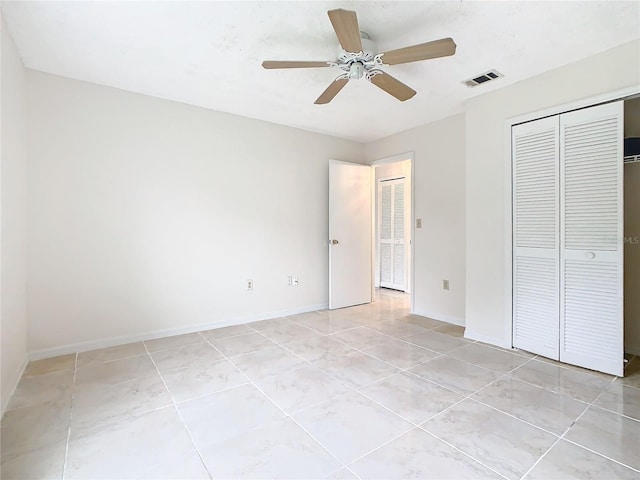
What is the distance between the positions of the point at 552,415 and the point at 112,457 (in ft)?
7.88

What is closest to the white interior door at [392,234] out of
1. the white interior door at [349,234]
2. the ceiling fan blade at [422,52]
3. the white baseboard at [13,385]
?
the white interior door at [349,234]

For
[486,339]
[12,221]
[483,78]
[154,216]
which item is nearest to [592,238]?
[486,339]

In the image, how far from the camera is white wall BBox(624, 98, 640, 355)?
282cm

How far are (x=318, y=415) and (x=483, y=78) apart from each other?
298 centimetres

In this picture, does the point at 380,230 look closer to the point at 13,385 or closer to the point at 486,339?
the point at 486,339

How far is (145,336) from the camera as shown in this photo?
10.4ft

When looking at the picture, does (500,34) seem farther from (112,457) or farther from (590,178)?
(112,457)

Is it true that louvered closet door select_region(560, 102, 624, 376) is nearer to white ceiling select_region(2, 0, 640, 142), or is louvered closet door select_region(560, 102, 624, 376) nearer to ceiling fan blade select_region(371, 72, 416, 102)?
white ceiling select_region(2, 0, 640, 142)

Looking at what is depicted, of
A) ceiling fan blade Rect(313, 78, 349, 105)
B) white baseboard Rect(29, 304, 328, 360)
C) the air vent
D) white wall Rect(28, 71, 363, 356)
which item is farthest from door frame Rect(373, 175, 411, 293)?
ceiling fan blade Rect(313, 78, 349, 105)

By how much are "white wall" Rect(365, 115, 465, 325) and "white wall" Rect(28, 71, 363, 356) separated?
56.4 inches

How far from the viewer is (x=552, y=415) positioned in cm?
187

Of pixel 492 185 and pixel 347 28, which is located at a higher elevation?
pixel 347 28

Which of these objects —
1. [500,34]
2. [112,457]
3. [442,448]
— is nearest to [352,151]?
[500,34]

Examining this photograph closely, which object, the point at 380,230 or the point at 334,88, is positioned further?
the point at 380,230
